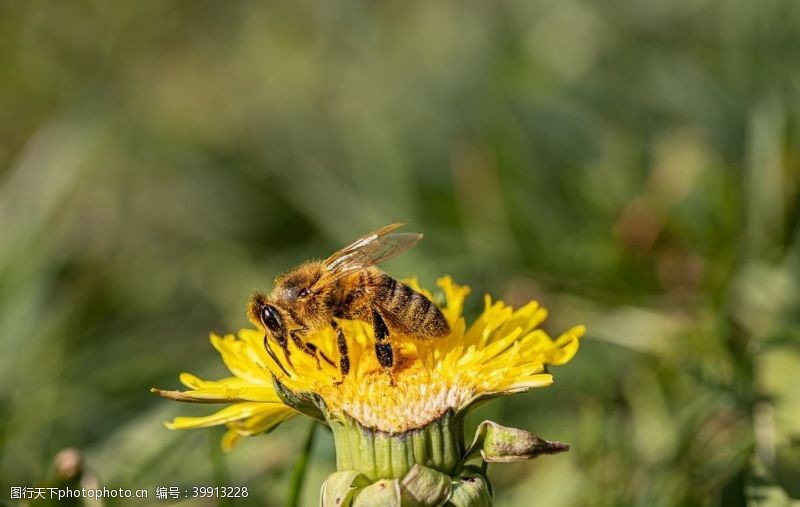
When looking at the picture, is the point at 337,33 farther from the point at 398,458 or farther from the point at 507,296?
the point at 398,458

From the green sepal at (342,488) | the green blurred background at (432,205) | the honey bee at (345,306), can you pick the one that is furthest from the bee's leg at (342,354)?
the green blurred background at (432,205)

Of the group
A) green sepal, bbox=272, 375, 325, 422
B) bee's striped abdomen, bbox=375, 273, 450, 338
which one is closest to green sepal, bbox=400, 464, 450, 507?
green sepal, bbox=272, 375, 325, 422

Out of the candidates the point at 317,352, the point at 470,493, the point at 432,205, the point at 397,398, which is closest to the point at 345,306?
the point at 317,352

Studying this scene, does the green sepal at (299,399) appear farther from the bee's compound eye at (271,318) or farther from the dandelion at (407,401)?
the bee's compound eye at (271,318)

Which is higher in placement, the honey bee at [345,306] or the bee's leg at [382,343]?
the honey bee at [345,306]

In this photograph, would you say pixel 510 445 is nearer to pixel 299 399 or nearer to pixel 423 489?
pixel 423 489

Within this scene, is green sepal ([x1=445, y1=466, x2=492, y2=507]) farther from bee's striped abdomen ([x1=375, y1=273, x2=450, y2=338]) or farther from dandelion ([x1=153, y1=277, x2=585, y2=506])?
bee's striped abdomen ([x1=375, y1=273, x2=450, y2=338])

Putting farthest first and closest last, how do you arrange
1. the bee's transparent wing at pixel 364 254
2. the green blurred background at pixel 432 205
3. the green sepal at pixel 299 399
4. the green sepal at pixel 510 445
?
→ the green blurred background at pixel 432 205, the bee's transparent wing at pixel 364 254, the green sepal at pixel 299 399, the green sepal at pixel 510 445
